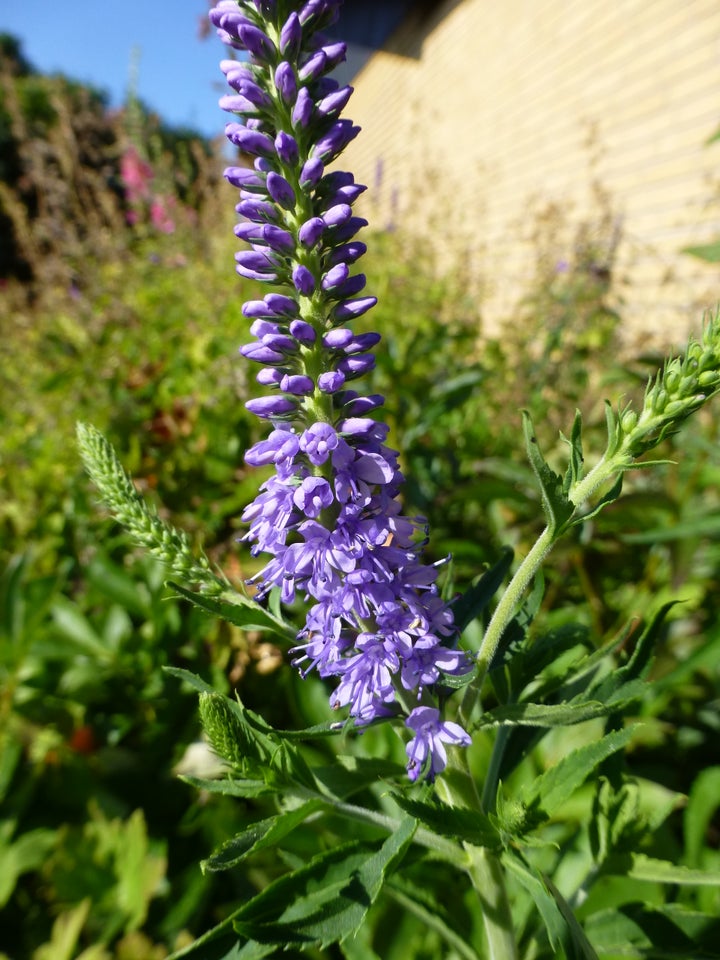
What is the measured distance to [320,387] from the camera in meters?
0.91

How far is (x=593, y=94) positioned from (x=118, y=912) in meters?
7.49

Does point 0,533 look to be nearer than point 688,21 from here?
Yes

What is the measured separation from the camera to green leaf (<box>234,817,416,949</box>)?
33.7 inches

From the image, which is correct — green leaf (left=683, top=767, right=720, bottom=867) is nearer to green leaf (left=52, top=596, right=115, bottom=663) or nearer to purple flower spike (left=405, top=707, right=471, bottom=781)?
purple flower spike (left=405, top=707, right=471, bottom=781)

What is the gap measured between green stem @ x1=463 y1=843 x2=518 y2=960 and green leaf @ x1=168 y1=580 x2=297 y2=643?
462mm

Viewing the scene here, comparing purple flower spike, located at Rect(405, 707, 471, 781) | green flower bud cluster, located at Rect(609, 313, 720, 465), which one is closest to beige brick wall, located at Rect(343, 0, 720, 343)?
green flower bud cluster, located at Rect(609, 313, 720, 465)

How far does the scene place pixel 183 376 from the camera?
3.40 metres

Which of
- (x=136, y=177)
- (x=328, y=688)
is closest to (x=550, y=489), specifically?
(x=328, y=688)

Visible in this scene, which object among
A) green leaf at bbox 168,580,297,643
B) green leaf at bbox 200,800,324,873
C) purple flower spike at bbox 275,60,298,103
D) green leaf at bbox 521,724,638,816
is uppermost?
purple flower spike at bbox 275,60,298,103

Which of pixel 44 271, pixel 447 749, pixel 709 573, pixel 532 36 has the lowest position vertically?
pixel 709 573

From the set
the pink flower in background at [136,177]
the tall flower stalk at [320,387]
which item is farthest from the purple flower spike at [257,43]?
the pink flower in background at [136,177]

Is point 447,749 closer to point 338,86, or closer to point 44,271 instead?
point 338,86

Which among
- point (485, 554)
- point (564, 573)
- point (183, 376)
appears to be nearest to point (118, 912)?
point (485, 554)

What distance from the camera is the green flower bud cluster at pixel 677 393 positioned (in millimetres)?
751
